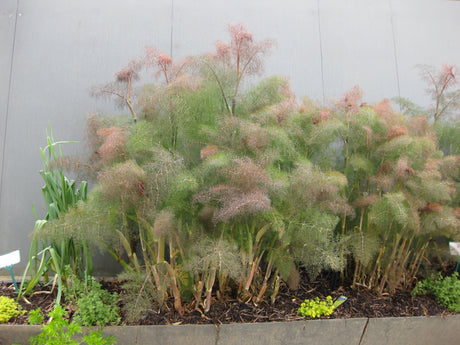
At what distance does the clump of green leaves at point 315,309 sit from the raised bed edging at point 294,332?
0.22 ft

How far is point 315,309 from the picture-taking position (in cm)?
245

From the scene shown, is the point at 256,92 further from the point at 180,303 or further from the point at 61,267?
the point at 61,267

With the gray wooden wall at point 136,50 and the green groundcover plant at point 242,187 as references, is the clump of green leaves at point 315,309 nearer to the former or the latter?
the green groundcover plant at point 242,187

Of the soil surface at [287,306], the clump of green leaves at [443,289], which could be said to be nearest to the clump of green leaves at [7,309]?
the soil surface at [287,306]

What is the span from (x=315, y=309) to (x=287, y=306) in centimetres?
20

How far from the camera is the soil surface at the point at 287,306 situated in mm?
2354

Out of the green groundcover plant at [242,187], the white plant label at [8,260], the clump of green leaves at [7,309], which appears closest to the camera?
the green groundcover plant at [242,187]

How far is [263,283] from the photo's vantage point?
8.46 ft

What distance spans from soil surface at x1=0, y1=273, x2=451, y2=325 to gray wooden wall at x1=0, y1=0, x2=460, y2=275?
0.88m

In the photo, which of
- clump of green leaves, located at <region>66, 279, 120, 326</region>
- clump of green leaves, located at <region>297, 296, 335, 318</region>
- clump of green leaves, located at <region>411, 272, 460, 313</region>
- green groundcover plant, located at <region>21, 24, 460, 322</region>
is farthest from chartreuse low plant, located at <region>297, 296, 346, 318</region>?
clump of green leaves, located at <region>66, 279, 120, 326</region>

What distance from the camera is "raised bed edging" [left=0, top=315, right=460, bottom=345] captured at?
7.32 ft

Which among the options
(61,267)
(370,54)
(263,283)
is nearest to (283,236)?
(263,283)

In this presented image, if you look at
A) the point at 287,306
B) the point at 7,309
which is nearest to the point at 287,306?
the point at 287,306

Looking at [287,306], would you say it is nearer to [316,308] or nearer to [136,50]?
[316,308]
